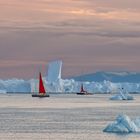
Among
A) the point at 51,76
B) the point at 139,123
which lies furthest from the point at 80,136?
the point at 51,76

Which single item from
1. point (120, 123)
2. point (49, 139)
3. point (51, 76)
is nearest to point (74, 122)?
point (120, 123)

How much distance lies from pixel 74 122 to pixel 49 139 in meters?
15.5

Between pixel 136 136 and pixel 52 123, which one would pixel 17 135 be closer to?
pixel 136 136

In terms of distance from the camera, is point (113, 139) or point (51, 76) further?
point (51, 76)

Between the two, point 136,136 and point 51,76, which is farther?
point 51,76

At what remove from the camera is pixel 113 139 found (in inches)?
1642

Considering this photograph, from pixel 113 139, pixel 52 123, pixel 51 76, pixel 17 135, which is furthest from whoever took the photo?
pixel 51 76

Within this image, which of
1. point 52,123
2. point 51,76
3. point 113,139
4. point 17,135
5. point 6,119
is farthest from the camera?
point 51,76

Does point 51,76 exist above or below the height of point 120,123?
above

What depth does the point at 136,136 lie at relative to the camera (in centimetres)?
4316

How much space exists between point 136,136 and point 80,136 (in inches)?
146

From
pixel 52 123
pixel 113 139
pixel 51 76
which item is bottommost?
pixel 113 139

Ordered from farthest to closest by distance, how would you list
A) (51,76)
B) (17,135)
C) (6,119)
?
(51,76), (6,119), (17,135)

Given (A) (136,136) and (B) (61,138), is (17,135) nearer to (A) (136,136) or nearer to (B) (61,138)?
(B) (61,138)
